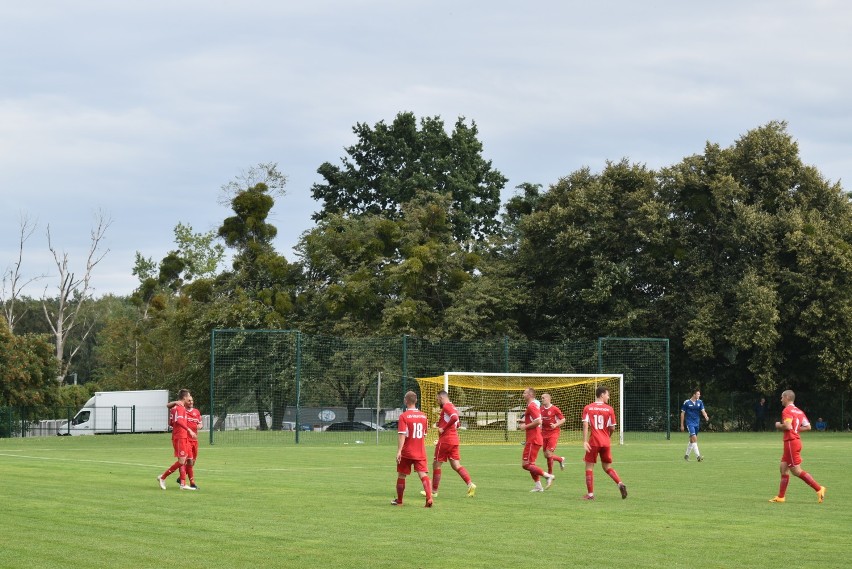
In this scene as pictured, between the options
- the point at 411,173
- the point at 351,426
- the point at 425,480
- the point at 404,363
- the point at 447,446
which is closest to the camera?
the point at 425,480

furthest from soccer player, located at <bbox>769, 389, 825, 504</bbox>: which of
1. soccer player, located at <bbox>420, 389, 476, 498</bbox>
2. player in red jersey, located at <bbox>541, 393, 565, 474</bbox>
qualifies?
player in red jersey, located at <bbox>541, 393, 565, 474</bbox>

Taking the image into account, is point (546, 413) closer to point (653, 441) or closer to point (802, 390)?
point (653, 441)

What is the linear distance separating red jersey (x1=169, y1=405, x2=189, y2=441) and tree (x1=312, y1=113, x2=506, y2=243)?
163 ft

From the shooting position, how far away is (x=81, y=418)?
60875 mm

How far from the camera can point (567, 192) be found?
55.4 metres

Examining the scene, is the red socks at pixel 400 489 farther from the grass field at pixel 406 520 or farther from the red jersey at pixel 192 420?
the red jersey at pixel 192 420

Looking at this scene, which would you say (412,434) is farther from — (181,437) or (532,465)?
(181,437)

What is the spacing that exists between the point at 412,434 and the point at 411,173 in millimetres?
54357

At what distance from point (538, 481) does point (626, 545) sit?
740 centimetres

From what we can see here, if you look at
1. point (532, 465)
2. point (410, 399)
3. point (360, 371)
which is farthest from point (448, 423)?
point (360, 371)

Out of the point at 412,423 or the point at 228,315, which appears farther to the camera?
the point at 228,315

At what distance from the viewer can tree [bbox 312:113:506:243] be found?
69312mm

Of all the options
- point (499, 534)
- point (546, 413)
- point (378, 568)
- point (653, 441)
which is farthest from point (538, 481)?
point (653, 441)

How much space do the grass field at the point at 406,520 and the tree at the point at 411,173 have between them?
44.7 m
